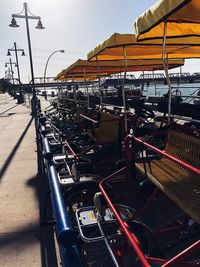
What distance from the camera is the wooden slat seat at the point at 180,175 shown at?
2.87 metres

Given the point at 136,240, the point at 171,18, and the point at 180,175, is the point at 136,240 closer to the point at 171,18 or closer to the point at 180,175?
the point at 180,175

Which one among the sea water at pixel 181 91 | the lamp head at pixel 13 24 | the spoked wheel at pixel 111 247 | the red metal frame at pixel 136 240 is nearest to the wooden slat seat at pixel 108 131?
the sea water at pixel 181 91

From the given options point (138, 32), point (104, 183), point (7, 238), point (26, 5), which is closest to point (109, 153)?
point (104, 183)

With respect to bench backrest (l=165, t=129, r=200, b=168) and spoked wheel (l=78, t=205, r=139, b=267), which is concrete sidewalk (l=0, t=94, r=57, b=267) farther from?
bench backrest (l=165, t=129, r=200, b=168)

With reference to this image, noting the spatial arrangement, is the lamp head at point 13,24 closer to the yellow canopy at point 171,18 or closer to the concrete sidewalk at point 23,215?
the concrete sidewalk at point 23,215

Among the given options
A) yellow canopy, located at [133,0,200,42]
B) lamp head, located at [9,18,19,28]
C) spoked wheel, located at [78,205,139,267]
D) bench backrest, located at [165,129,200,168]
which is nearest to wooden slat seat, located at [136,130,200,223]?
bench backrest, located at [165,129,200,168]

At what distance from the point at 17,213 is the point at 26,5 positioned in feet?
52.0

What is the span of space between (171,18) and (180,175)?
2004 mm

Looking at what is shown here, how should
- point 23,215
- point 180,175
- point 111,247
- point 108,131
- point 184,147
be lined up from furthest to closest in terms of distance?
1. point 108,131
2. point 23,215
3. point 184,147
4. point 180,175
5. point 111,247

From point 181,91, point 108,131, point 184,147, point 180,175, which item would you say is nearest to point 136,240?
point 180,175

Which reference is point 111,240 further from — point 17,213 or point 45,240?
point 17,213

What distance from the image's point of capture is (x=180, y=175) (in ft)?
11.7

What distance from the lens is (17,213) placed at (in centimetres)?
475

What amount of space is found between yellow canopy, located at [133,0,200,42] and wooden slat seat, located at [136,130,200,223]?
1.51 meters
